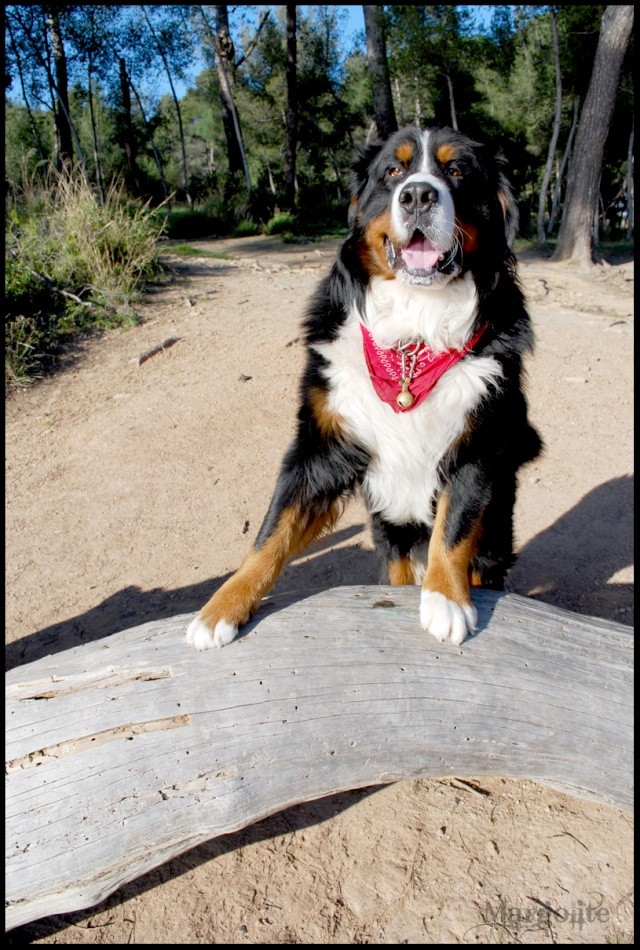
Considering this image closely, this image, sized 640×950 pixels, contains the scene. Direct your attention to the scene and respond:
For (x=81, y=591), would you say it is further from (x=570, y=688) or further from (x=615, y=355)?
(x=615, y=355)

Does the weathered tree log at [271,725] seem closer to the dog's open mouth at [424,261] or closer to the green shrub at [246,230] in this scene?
the dog's open mouth at [424,261]

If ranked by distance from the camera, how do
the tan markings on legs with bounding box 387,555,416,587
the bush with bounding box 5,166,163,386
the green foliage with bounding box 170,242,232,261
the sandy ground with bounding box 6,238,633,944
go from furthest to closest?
the green foliage with bounding box 170,242,232,261
the bush with bounding box 5,166,163,386
the tan markings on legs with bounding box 387,555,416,587
the sandy ground with bounding box 6,238,633,944

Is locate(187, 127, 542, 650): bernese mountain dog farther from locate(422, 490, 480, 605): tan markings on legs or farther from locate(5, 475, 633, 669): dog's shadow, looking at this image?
locate(5, 475, 633, 669): dog's shadow

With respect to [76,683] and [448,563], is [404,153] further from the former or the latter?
[76,683]

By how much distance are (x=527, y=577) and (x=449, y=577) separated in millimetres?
2014

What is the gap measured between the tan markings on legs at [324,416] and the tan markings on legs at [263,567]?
315 millimetres

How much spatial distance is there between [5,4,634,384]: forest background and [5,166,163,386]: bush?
2 cm

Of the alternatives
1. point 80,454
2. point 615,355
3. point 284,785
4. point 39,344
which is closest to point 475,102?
point 615,355

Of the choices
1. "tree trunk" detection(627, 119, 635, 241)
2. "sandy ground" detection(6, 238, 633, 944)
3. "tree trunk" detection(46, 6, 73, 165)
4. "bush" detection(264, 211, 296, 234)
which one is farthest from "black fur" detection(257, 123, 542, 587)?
"tree trunk" detection(627, 119, 635, 241)

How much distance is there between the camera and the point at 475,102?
22.5m

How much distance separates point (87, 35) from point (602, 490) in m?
25.6

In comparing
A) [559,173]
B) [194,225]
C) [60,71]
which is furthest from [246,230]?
[559,173]

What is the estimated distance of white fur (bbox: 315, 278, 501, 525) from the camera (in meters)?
2.64

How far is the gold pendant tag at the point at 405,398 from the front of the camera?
104 inches
